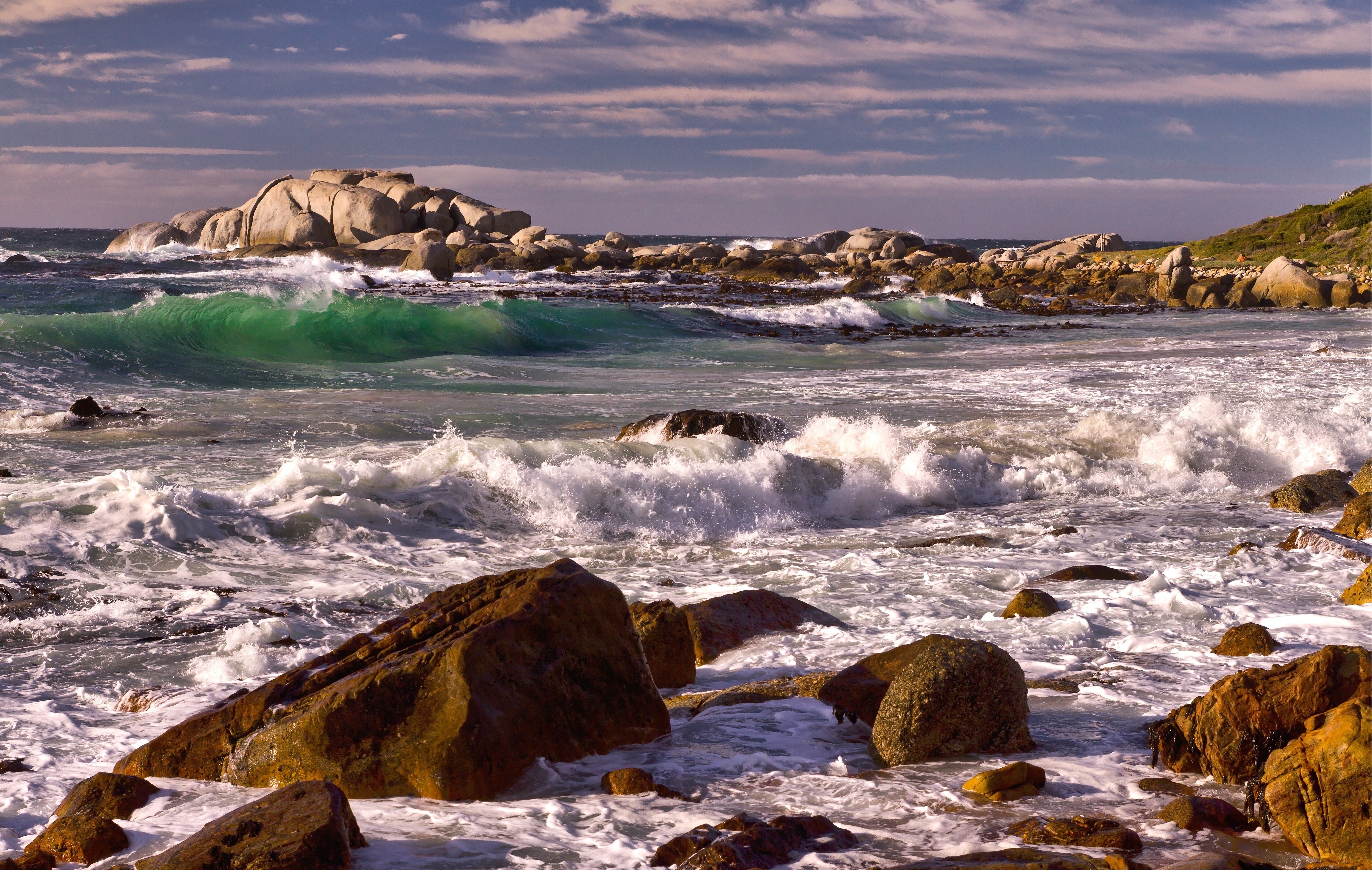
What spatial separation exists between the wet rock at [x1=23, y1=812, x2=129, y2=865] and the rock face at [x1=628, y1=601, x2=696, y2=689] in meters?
2.47

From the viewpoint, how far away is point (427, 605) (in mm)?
4547

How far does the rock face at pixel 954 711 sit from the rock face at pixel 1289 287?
3970 cm

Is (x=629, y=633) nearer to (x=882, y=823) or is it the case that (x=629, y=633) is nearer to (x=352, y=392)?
(x=882, y=823)

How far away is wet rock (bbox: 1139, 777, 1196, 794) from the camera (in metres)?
3.71

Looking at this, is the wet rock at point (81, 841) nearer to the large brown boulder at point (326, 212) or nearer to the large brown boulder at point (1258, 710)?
the large brown boulder at point (1258, 710)

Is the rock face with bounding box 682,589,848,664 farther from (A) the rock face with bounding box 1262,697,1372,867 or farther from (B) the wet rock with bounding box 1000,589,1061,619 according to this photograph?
(A) the rock face with bounding box 1262,697,1372,867

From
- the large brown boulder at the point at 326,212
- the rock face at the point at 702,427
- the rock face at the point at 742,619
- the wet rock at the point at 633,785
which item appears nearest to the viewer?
the wet rock at the point at 633,785

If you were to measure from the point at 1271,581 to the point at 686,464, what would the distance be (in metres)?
5.08

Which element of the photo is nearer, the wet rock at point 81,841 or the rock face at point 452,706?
the wet rock at point 81,841

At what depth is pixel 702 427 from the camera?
1136 centimetres

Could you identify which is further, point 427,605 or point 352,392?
point 352,392

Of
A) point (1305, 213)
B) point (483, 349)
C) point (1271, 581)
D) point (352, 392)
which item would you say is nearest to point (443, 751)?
point (1271, 581)

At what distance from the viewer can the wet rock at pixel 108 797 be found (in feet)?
11.9

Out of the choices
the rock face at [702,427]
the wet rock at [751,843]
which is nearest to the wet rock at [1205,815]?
the wet rock at [751,843]
